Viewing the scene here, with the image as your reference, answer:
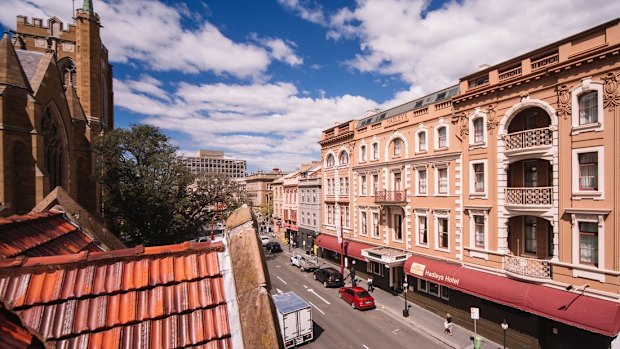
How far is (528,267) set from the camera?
15242 millimetres

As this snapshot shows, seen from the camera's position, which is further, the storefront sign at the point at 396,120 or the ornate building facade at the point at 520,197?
the storefront sign at the point at 396,120

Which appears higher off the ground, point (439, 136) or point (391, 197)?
point (439, 136)

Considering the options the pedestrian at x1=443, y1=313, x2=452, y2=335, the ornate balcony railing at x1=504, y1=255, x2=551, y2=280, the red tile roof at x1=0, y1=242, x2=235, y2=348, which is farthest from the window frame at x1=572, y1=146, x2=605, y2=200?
the red tile roof at x1=0, y1=242, x2=235, y2=348

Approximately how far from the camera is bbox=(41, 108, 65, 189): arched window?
17002 millimetres

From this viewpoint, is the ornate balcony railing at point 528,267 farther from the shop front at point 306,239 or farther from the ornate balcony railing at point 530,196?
the shop front at point 306,239

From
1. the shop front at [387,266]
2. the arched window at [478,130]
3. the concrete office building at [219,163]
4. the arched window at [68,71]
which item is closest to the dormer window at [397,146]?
the arched window at [478,130]

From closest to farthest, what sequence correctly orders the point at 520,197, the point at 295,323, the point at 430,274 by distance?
the point at 520,197
the point at 295,323
the point at 430,274

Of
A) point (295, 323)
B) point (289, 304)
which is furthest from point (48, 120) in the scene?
point (295, 323)

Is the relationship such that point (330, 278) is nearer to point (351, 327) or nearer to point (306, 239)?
point (351, 327)

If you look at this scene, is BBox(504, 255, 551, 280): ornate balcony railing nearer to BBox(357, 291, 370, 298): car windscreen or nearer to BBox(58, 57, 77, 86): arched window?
BBox(357, 291, 370, 298): car windscreen

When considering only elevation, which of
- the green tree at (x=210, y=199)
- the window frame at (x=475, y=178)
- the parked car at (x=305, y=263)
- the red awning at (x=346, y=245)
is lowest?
the parked car at (x=305, y=263)

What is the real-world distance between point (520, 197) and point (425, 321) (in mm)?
10193

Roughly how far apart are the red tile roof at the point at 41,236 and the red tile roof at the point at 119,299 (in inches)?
49.0

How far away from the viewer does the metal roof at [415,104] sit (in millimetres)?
21688
